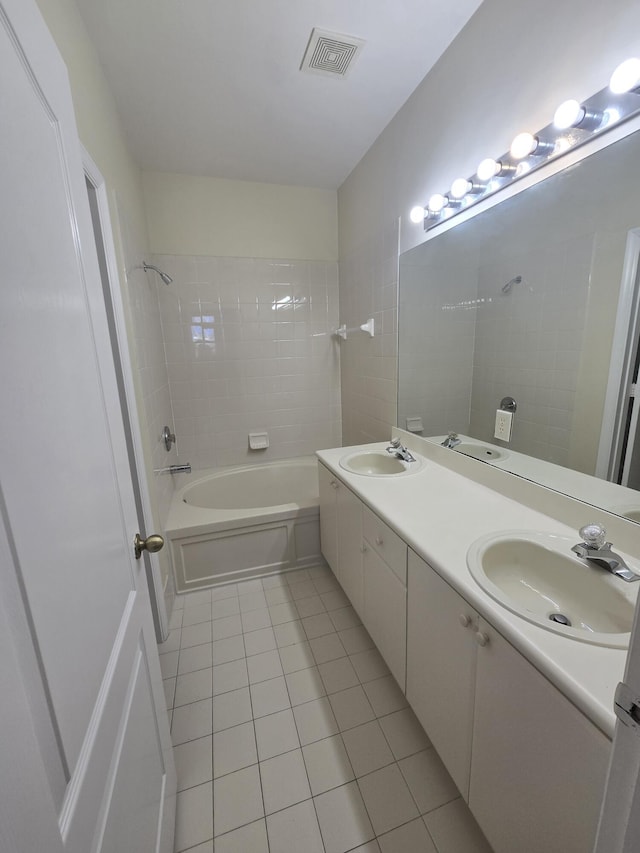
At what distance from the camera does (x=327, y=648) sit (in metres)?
1.65

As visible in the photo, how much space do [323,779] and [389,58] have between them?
9.22ft

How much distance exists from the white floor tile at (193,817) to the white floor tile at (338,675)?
1.75 ft

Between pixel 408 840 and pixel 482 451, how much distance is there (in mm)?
1299

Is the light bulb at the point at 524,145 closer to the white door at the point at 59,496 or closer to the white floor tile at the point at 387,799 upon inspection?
the white door at the point at 59,496

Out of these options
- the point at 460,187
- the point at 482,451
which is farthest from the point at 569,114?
the point at 482,451

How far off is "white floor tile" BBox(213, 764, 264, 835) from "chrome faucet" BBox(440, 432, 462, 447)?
1.49 metres

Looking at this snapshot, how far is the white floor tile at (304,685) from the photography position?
4.65 ft

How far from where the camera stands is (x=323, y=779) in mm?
1147

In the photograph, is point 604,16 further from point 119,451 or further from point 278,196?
point 278,196

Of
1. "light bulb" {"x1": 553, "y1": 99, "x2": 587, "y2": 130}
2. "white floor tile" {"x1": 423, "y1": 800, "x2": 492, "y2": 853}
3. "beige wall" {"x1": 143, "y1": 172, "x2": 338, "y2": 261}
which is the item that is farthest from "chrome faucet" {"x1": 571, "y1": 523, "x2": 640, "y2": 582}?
"beige wall" {"x1": 143, "y1": 172, "x2": 338, "y2": 261}

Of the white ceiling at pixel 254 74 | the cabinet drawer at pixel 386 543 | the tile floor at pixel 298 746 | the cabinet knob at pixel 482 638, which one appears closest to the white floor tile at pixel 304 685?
the tile floor at pixel 298 746

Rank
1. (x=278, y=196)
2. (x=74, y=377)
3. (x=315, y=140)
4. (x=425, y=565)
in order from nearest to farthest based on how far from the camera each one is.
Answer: (x=74, y=377) < (x=425, y=565) < (x=315, y=140) < (x=278, y=196)

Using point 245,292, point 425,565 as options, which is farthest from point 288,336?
point 425,565

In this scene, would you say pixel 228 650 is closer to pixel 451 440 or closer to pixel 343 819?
pixel 343 819
